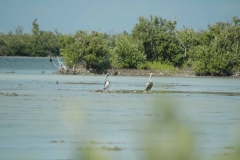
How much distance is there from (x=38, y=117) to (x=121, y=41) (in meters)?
44.1

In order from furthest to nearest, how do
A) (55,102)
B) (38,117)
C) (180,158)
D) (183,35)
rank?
(183,35) → (55,102) → (38,117) → (180,158)

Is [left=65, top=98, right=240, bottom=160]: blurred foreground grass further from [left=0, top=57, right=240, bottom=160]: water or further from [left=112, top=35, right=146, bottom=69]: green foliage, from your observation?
[left=112, top=35, right=146, bottom=69]: green foliage

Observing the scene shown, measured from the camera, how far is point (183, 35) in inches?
2712

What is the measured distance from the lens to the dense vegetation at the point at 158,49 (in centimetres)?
5941

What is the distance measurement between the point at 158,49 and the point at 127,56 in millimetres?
4725

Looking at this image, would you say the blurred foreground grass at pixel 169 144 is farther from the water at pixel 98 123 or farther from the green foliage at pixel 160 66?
the green foliage at pixel 160 66

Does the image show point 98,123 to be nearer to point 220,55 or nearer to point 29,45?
point 220,55

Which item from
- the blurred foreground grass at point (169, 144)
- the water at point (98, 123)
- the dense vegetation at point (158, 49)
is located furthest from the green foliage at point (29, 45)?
the blurred foreground grass at point (169, 144)

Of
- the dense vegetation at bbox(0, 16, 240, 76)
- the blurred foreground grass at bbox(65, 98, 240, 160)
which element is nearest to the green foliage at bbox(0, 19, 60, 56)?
the dense vegetation at bbox(0, 16, 240, 76)

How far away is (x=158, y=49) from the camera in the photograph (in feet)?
214

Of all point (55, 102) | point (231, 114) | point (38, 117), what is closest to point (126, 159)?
point (38, 117)

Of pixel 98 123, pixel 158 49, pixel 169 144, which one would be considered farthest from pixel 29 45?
pixel 169 144

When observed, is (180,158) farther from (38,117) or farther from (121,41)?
(121,41)

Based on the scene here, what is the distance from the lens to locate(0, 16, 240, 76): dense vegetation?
195 feet
